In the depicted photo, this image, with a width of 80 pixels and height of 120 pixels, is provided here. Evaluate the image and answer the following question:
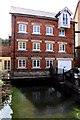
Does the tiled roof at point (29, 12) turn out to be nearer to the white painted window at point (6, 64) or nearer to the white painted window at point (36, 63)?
the white painted window at point (36, 63)

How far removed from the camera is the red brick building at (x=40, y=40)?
23672mm

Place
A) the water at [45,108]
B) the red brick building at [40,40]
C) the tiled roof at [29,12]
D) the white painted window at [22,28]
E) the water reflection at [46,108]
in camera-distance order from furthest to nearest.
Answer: the tiled roof at [29,12] < the white painted window at [22,28] < the red brick building at [40,40] < the water reflection at [46,108] < the water at [45,108]

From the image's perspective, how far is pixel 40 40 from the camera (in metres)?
25.0

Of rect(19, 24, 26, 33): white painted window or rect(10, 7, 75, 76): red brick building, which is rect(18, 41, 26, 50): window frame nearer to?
rect(10, 7, 75, 76): red brick building

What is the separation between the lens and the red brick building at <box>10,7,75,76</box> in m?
23.7

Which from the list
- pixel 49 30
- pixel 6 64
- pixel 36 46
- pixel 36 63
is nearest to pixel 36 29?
pixel 49 30

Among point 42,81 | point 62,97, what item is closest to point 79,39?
point 42,81

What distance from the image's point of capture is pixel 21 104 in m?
11.7

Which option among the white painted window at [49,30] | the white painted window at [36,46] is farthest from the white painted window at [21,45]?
the white painted window at [49,30]

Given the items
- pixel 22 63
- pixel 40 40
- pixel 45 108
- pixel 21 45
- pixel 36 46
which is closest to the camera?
pixel 45 108

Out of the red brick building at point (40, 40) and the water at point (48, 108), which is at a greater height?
the red brick building at point (40, 40)

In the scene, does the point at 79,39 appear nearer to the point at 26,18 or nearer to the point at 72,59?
the point at 72,59

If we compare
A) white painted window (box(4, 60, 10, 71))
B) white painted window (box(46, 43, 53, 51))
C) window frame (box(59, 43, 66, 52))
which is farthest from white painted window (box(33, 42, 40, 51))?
white painted window (box(4, 60, 10, 71))

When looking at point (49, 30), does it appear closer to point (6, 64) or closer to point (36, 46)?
point (36, 46)
